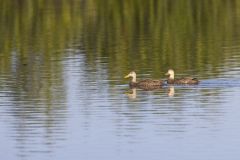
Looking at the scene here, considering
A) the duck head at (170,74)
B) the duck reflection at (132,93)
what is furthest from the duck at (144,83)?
the duck head at (170,74)

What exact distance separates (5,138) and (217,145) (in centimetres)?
445

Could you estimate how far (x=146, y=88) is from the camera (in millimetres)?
32719

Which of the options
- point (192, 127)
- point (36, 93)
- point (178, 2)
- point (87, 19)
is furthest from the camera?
point (178, 2)

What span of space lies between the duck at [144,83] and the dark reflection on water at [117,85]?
0.70 feet

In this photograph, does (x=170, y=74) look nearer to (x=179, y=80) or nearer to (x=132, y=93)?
(x=179, y=80)

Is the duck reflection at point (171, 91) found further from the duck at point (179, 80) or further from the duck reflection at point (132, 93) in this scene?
the duck reflection at point (132, 93)

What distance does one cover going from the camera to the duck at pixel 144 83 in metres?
32.6

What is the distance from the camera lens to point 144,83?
1298 inches

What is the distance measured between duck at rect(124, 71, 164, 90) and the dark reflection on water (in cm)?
21

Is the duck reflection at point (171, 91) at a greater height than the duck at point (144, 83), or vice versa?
the duck at point (144, 83)

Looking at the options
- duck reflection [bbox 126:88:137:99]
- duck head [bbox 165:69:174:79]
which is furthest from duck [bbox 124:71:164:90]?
duck head [bbox 165:69:174:79]

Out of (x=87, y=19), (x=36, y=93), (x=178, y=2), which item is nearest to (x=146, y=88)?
(x=36, y=93)

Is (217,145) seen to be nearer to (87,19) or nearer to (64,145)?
(64,145)

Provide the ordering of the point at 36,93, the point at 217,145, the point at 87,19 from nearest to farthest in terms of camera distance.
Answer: the point at 217,145
the point at 36,93
the point at 87,19
